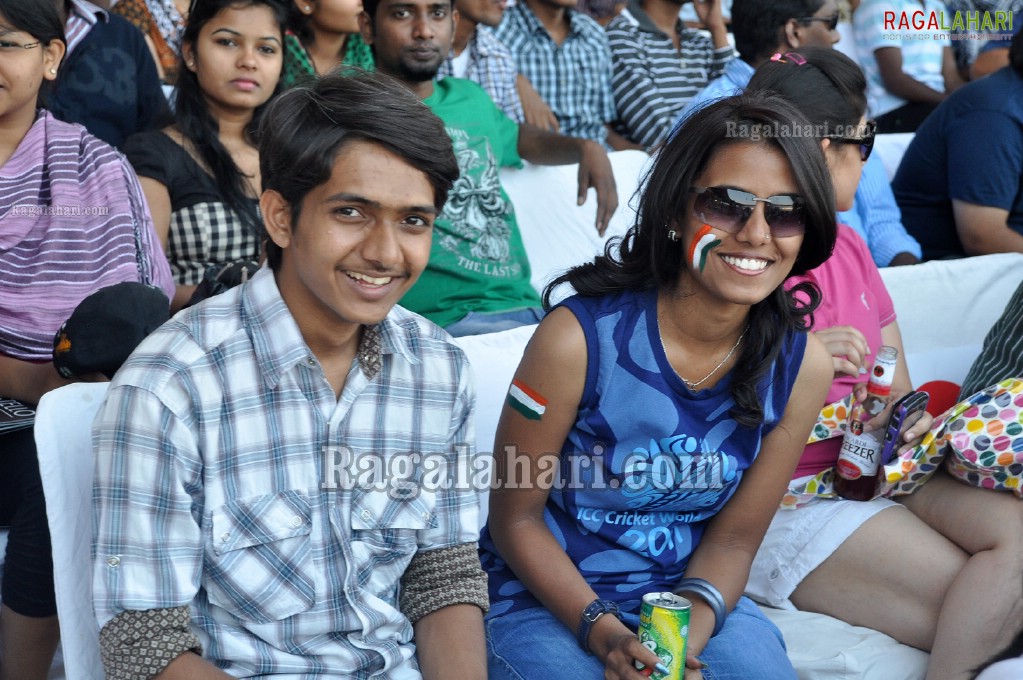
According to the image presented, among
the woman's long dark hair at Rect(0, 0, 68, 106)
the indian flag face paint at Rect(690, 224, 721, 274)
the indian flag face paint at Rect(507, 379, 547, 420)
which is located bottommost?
the indian flag face paint at Rect(507, 379, 547, 420)

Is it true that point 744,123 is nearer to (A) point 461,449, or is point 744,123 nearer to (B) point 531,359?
(B) point 531,359

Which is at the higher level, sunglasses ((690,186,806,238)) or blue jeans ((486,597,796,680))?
sunglasses ((690,186,806,238))

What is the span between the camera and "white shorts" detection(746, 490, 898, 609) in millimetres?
2520

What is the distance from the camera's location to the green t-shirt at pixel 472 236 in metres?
3.38

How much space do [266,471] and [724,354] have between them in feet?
3.17

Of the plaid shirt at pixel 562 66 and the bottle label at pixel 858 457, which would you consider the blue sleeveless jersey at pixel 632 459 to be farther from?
the plaid shirt at pixel 562 66

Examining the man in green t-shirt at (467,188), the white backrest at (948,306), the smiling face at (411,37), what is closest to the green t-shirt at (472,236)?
the man in green t-shirt at (467,188)

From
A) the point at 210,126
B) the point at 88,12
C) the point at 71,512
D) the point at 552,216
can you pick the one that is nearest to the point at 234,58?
the point at 210,126

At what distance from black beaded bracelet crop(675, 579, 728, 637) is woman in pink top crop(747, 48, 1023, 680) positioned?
1.85ft

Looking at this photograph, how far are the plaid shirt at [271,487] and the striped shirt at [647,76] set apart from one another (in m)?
3.38

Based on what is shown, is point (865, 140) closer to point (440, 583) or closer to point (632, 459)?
point (632, 459)

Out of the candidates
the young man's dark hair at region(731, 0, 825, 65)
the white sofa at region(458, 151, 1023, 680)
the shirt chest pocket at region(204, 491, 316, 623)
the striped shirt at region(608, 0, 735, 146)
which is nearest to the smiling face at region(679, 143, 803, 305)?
the white sofa at region(458, 151, 1023, 680)

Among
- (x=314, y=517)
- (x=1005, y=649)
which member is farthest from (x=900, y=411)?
(x=314, y=517)

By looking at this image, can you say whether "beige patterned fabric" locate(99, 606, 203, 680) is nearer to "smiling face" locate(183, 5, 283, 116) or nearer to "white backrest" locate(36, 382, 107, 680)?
"white backrest" locate(36, 382, 107, 680)
